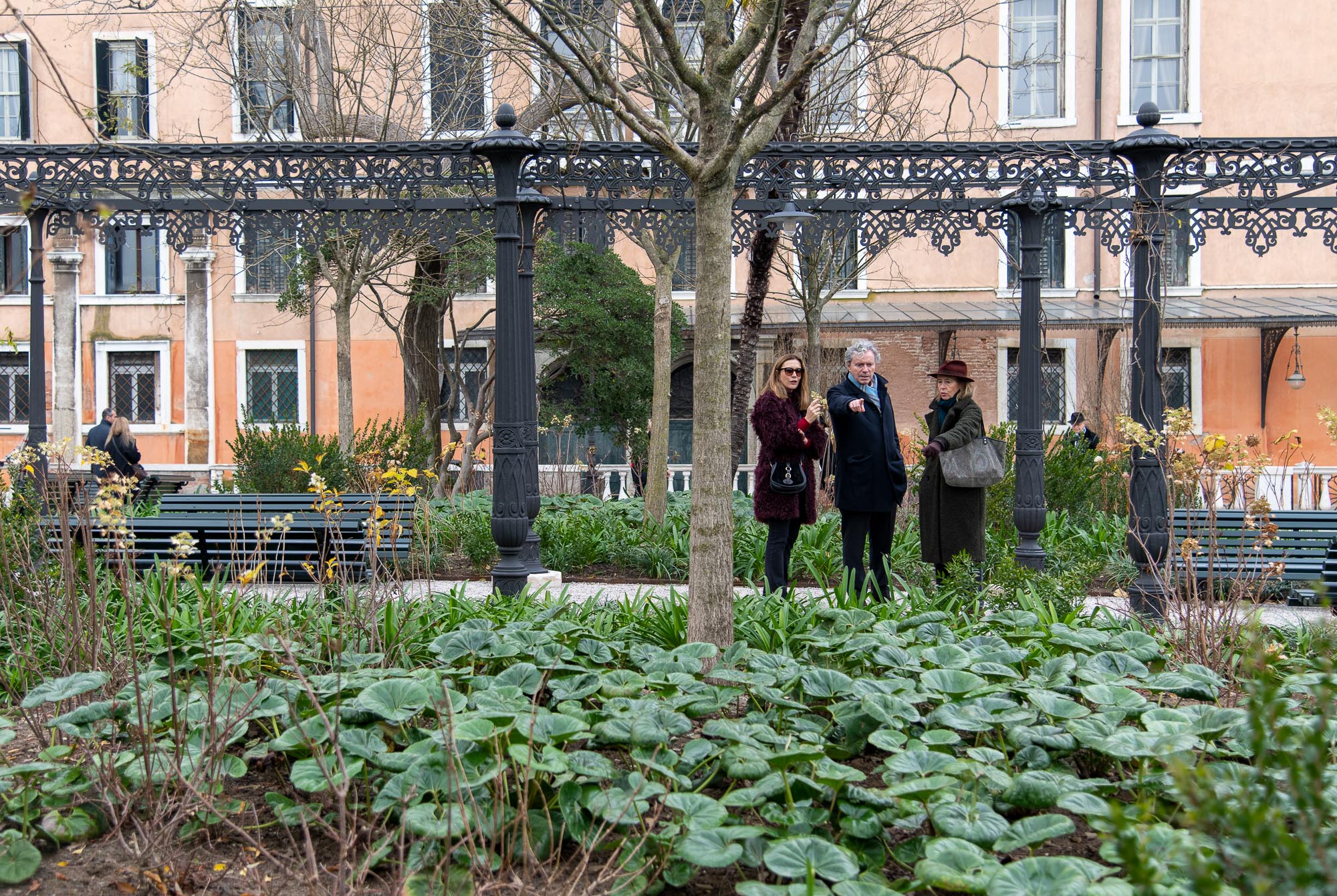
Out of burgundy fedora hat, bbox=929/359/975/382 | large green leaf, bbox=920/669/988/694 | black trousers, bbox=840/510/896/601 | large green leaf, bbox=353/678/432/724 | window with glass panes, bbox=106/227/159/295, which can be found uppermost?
window with glass panes, bbox=106/227/159/295

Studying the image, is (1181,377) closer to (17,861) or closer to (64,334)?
(64,334)

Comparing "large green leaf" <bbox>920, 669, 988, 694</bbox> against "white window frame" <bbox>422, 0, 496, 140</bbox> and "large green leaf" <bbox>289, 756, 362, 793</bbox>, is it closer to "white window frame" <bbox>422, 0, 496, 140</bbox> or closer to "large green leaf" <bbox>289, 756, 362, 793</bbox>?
"large green leaf" <bbox>289, 756, 362, 793</bbox>

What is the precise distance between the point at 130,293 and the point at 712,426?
2372cm

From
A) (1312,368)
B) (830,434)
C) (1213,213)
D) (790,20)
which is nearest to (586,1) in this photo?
(790,20)

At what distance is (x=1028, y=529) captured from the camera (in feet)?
28.9

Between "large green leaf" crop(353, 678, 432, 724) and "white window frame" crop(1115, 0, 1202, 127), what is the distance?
22002 mm

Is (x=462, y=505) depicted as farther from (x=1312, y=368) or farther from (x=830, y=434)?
(x=1312, y=368)

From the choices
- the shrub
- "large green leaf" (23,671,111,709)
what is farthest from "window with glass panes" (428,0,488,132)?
"large green leaf" (23,671,111,709)

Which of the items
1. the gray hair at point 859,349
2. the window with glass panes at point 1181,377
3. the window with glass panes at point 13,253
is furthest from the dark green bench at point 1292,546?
the window with glass panes at point 13,253

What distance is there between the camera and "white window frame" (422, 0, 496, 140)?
14712 millimetres

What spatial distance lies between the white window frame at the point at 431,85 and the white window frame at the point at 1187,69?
12029mm

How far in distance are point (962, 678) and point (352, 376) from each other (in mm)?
22569

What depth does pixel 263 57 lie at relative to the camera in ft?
50.0

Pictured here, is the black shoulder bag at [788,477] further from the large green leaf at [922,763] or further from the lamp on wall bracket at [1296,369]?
the lamp on wall bracket at [1296,369]
